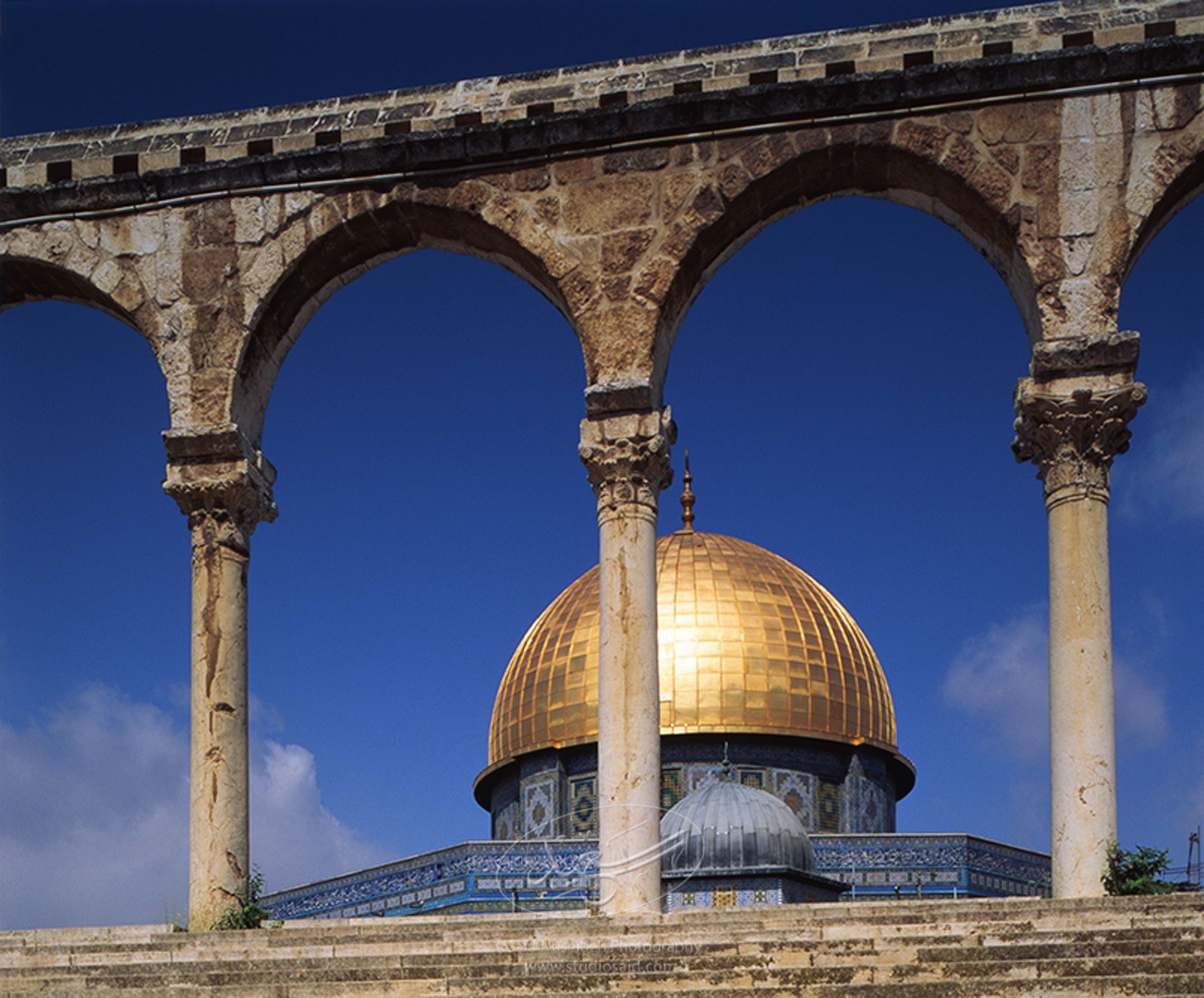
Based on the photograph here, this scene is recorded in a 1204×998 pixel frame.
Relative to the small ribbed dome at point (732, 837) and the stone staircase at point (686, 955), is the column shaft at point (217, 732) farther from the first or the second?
the small ribbed dome at point (732, 837)

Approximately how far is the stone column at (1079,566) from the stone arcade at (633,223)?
0.08 feet

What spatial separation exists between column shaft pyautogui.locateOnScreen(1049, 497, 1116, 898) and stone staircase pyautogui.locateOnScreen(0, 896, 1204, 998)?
1.52 meters

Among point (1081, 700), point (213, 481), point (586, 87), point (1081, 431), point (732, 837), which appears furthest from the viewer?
point (732, 837)

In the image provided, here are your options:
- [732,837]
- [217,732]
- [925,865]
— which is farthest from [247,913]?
[925,865]

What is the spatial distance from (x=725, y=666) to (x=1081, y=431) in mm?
22502

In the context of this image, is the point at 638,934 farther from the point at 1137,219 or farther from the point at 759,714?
the point at 759,714

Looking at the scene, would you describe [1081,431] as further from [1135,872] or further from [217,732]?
[217,732]

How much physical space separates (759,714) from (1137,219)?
22492 mm

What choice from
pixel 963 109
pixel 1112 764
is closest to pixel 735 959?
pixel 1112 764

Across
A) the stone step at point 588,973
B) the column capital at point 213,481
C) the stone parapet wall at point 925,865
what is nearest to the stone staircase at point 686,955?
the stone step at point 588,973

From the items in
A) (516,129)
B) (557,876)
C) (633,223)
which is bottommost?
(557,876)

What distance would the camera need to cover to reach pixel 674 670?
3853cm

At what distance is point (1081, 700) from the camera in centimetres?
1566

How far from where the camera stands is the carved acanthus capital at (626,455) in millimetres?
17078
